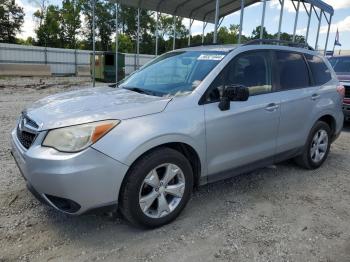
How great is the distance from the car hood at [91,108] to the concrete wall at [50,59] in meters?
22.3

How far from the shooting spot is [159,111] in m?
3.12

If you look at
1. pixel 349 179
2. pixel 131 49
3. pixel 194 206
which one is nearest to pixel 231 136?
pixel 194 206

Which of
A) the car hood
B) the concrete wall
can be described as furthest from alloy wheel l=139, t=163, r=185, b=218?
the concrete wall

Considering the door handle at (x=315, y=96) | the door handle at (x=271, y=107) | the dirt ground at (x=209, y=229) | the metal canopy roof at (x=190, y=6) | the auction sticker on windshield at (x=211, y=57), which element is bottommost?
the dirt ground at (x=209, y=229)

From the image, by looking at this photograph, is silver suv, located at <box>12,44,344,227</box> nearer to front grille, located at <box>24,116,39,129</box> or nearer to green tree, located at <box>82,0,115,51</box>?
front grille, located at <box>24,116,39,129</box>

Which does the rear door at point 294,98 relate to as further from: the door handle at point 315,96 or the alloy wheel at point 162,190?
the alloy wheel at point 162,190

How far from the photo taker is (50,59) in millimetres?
27500

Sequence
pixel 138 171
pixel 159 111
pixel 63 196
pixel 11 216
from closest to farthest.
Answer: pixel 63 196 → pixel 138 171 → pixel 159 111 → pixel 11 216

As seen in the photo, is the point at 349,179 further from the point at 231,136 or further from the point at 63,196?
the point at 63,196

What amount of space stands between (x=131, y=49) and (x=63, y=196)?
55.9 metres

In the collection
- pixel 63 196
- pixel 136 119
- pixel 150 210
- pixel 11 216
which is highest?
pixel 136 119

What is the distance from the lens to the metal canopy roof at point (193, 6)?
44.6 ft

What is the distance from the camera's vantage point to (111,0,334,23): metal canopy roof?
535 inches

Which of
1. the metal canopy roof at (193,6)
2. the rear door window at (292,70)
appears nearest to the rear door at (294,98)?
the rear door window at (292,70)
